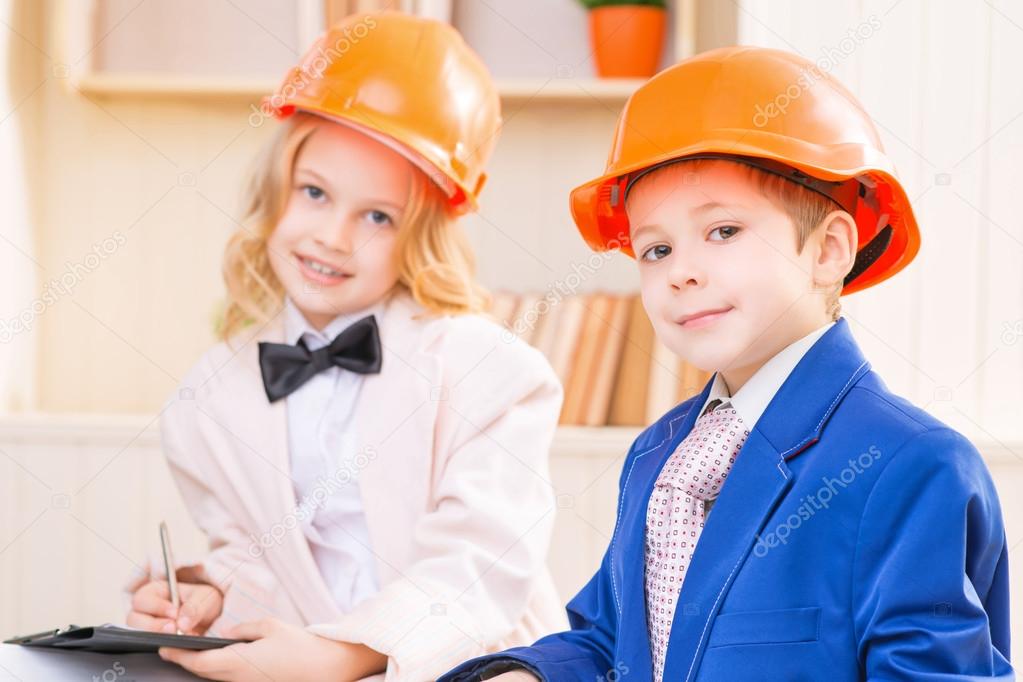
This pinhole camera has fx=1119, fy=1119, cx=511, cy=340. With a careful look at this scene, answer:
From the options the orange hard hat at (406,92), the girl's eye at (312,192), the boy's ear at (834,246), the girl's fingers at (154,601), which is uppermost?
the orange hard hat at (406,92)

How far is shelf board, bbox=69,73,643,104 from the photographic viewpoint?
90.4 inches

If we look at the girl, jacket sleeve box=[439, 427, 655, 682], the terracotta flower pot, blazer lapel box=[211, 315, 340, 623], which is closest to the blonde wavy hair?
the girl

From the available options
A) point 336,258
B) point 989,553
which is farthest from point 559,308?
point 989,553

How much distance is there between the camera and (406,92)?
1452 millimetres

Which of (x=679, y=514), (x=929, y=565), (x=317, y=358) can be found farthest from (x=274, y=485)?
(x=929, y=565)

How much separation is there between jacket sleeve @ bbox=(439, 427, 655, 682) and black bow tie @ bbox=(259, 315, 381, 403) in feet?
1.56

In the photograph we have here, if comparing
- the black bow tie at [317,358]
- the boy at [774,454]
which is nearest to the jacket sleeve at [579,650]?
the boy at [774,454]

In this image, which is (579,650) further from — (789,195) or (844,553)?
(789,195)

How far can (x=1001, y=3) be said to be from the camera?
1867 millimetres

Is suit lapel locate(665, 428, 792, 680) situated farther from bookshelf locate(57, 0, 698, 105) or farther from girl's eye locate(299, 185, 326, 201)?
bookshelf locate(57, 0, 698, 105)

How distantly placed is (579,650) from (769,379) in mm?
321

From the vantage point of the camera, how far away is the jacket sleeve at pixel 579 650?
3.41ft

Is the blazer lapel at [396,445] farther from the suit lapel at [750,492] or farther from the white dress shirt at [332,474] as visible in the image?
the suit lapel at [750,492]

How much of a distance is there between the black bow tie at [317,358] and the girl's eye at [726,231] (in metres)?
0.64
